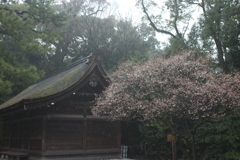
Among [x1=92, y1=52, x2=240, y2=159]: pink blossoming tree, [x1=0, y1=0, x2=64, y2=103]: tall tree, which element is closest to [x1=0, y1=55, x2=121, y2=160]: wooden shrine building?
[x1=92, y1=52, x2=240, y2=159]: pink blossoming tree

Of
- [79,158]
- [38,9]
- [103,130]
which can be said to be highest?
[38,9]

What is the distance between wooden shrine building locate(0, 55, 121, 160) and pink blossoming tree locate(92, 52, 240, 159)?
132 cm

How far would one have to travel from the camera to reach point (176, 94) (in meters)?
9.73

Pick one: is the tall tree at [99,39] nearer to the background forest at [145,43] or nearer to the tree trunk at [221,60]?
the background forest at [145,43]

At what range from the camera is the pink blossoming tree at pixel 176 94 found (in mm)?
9516

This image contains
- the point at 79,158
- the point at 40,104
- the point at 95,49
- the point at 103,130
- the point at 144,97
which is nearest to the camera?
the point at 144,97

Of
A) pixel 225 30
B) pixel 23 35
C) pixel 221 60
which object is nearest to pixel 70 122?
pixel 23 35

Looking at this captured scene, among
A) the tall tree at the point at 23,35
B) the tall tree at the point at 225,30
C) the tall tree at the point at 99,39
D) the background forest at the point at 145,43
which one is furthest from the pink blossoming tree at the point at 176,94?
the tall tree at the point at 99,39

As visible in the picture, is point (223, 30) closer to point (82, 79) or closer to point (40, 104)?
point (82, 79)

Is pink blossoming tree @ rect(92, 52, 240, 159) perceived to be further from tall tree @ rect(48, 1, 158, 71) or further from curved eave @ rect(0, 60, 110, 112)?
tall tree @ rect(48, 1, 158, 71)

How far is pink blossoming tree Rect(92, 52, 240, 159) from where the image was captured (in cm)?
952

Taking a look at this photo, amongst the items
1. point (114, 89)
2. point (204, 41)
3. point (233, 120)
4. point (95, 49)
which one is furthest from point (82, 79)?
point (95, 49)

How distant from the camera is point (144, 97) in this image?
11180 millimetres

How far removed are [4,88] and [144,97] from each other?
7328 mm
